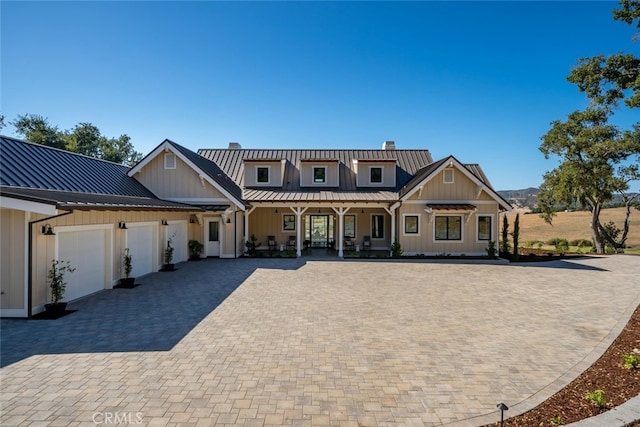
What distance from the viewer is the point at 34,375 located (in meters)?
4.64

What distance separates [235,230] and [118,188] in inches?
225

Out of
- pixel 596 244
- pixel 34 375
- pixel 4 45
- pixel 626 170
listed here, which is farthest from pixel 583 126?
pixel 4 45

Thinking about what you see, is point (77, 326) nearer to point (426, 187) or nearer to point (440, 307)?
point (440, 307)

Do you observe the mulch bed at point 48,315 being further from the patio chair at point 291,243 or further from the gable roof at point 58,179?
the patio chair at point 291,243

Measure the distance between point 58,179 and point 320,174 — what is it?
43.1ft

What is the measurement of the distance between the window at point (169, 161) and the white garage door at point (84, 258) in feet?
24.0

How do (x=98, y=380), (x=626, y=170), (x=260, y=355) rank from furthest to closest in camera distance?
(x=626, y=170) → (x=260, y=355) → (x=98, y=380)

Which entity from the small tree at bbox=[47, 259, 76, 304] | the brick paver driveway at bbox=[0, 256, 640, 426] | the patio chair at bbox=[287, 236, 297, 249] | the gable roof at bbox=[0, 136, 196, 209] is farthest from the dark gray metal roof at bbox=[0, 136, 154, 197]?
the patio chair at bbox=[287, 236, 297, 249]

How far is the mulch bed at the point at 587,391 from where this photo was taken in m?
3.63

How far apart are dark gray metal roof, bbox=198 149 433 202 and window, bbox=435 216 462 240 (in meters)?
2.84

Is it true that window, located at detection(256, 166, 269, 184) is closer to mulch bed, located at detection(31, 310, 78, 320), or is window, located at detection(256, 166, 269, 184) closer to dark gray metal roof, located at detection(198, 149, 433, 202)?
dark gray metal roof, located at detection(198, 149, 433, 202)

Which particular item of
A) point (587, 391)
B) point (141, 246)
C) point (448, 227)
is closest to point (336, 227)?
point (448, 227)

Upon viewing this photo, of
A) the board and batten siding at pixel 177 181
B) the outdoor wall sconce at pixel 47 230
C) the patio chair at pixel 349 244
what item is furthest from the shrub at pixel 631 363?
the board and batten siding at pixel 177 181

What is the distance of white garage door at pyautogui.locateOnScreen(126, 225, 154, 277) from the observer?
11.5 m
